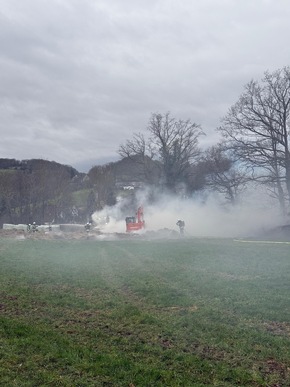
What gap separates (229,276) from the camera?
13.8 m

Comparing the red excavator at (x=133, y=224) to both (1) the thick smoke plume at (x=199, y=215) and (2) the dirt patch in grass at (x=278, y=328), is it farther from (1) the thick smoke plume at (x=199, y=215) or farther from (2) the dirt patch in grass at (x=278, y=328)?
(2) the dirt patch in grass at (x=278, y=328)

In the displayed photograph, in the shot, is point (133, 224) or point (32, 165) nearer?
point (133, 224)

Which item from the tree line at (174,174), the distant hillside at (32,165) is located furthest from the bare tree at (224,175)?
the distant hillside at (32,165)

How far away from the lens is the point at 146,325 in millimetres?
8609

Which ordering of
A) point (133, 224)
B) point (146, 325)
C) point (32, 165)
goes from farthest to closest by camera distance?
point (32, 165)
point (133, 224)
point (146, 325)

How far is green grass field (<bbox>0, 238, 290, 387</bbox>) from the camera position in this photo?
6238 millimetres

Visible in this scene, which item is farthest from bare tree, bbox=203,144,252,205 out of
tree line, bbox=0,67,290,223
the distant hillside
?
the distant hillside

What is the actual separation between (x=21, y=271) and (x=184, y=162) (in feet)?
144

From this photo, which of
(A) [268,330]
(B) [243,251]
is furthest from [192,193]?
(A) [268,330]

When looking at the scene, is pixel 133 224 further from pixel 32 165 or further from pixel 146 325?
pixel 32 165

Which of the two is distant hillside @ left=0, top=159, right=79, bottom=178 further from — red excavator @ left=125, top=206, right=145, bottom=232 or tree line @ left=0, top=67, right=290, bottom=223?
red excavator @ left=125, top=206, right=145, bottom=232

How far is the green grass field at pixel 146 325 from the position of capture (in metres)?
6.24

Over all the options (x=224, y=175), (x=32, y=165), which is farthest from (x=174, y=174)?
(x=32, y=165)

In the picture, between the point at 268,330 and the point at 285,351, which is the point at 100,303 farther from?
the point at 285,351
